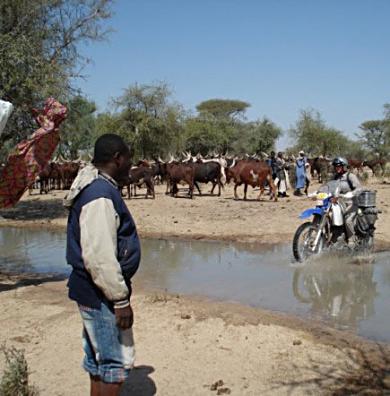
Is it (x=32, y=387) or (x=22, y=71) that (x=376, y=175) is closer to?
(x=22, y=71)

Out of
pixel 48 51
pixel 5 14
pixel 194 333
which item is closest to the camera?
pixel 194 333

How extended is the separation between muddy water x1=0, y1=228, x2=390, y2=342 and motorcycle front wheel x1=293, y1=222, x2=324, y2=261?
0.18 m

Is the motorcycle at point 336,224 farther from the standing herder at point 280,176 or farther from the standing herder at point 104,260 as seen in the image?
the standing herder at point 280,176

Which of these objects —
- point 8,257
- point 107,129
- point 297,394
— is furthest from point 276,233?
point 107,129

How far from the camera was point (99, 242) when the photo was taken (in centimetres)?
316

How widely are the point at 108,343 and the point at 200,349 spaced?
204 centimetres

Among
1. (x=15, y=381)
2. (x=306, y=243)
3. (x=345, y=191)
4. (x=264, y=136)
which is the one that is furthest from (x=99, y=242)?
(x=264, y=136)

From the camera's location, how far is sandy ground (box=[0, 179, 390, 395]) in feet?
14.5

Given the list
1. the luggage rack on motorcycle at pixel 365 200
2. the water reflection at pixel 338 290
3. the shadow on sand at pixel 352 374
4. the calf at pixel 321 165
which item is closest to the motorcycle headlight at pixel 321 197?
the luggage rack on motorcycle at pixel 365 200

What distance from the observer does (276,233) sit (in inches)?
504

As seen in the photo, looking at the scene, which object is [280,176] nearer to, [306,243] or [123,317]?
[306,243]

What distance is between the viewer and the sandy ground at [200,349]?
4426 millimetres

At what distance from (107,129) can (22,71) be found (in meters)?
21.8

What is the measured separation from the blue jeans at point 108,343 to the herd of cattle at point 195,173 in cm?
1466
